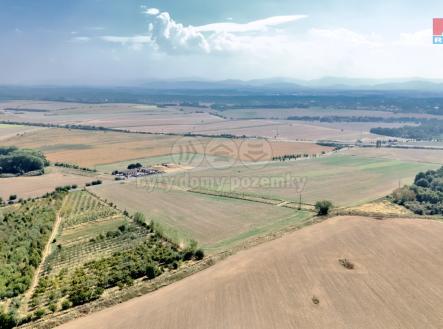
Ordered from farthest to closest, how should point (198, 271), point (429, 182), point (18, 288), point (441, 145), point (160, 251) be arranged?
point (441, 145)
point (429, 182)
point (160, 251)
point (198, 271)
point (18, 288)

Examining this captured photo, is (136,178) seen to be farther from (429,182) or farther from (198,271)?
(429,182)

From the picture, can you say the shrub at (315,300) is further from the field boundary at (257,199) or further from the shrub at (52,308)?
the field boundary at (257,199)

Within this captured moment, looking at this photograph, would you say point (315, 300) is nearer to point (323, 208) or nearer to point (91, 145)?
point (323, 208)

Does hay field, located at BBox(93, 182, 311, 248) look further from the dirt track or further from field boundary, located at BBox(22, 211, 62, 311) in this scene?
field boundary, located at BBox(22, 211, 62, 311)

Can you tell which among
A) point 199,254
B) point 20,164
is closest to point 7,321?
point 199,254

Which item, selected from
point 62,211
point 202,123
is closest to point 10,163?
point 62,211

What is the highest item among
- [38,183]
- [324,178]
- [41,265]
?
[324,178]

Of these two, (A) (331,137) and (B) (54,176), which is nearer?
(B) (54,176)
